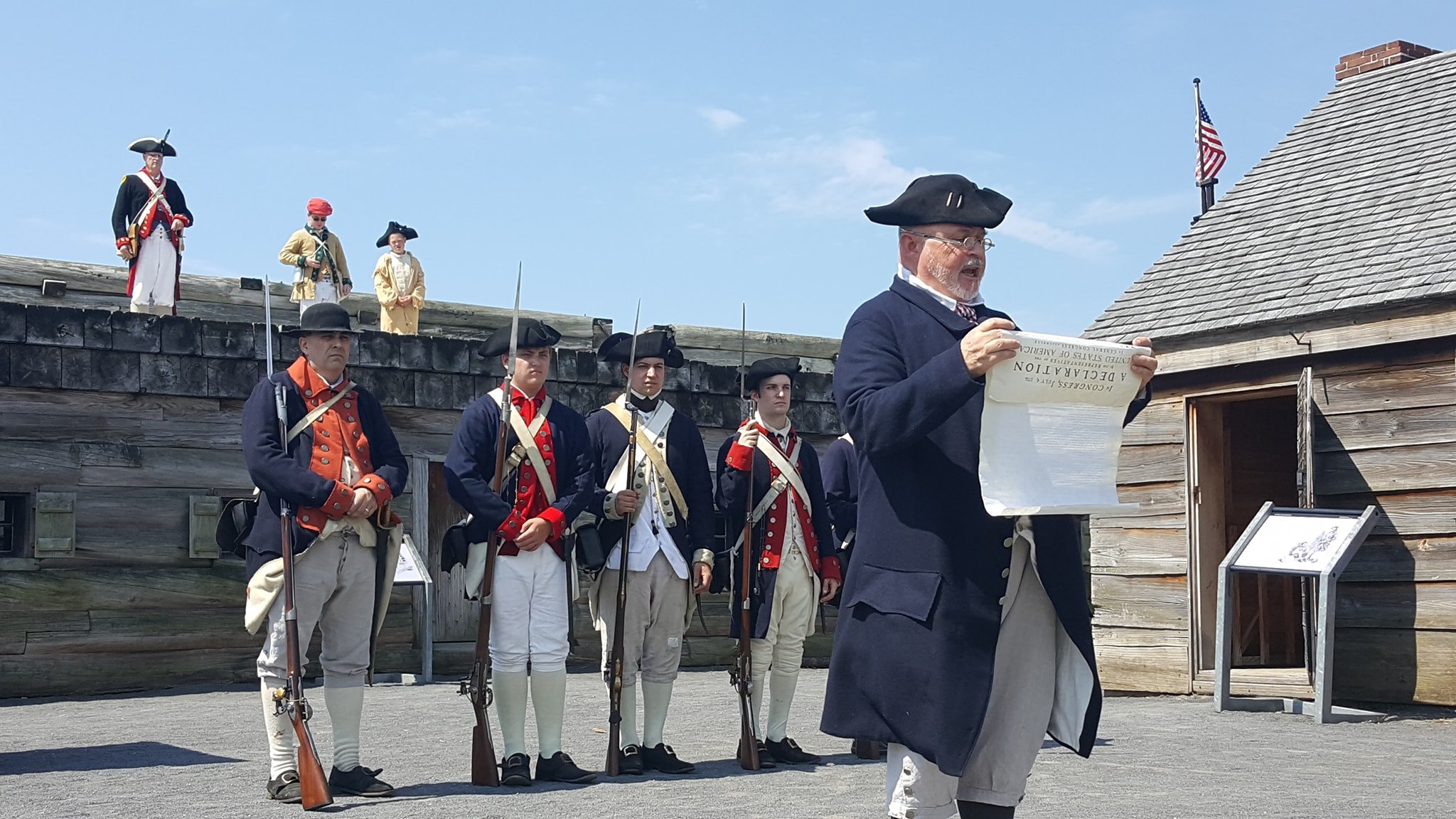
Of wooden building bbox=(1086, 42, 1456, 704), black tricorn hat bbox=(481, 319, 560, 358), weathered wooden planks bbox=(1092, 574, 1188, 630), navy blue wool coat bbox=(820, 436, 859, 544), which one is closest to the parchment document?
black tricorn hat bbox=(481, 319, 560, 358)

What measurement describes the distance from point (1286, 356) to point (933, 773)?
27.4ft

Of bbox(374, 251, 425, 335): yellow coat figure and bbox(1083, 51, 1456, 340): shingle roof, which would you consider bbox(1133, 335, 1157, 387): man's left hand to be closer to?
bbox(1083, 51, 1456, 340): shingle roof

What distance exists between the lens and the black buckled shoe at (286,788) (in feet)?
20.3

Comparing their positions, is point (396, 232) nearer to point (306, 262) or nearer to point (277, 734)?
point (306, 262)

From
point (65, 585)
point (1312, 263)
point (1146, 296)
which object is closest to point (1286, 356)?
point (1312, 263)

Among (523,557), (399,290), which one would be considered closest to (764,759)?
(523,557)

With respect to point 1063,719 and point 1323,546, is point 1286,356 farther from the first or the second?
point 1063,719

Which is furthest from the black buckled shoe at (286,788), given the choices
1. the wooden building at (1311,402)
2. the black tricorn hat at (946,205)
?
the wooden building at (1311,402)

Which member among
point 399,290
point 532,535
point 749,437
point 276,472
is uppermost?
point 399,290

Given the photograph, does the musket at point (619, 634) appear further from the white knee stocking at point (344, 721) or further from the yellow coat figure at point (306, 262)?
the yellow coat figure at point (306, 262)

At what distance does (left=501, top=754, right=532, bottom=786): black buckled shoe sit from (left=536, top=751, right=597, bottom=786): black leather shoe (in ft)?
0.30

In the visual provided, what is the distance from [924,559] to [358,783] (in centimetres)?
358

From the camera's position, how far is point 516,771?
6723 mm

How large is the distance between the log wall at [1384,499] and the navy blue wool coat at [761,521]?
179 inches
